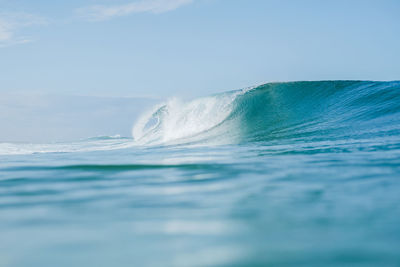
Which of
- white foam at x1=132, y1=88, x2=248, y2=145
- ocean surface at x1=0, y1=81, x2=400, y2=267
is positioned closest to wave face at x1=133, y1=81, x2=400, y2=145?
white foam at x1=132, y1=88, x2=248, y2=145

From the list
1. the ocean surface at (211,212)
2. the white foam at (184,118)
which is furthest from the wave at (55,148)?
the ocean surface at (211,212)

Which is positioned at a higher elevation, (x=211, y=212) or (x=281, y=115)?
(x=281, y=115)

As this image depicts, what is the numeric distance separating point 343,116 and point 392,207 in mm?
8429

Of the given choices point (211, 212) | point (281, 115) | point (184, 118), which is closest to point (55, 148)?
point (184, 118)

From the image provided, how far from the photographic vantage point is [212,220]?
2094mm

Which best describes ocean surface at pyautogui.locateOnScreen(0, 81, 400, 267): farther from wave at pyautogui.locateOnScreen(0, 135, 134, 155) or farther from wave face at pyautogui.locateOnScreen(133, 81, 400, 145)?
wave at pyautogui.locateOnScreen(0, 135, 134, 155)

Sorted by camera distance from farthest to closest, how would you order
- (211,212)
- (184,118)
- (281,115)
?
(184,118) < (281,115) < (211,212)

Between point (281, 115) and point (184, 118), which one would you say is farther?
point (184, 118)

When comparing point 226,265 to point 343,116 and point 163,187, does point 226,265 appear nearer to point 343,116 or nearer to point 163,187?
point 163,187

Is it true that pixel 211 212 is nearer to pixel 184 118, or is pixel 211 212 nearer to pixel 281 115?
pixel 281 115

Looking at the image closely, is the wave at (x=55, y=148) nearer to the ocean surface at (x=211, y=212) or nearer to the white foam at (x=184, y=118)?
the white foam at (x=184, y=118)

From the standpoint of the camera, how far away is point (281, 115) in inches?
461

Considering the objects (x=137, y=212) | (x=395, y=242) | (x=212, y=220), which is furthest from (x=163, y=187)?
(x=395, y=242)

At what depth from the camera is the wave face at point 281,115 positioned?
29.0 ft
